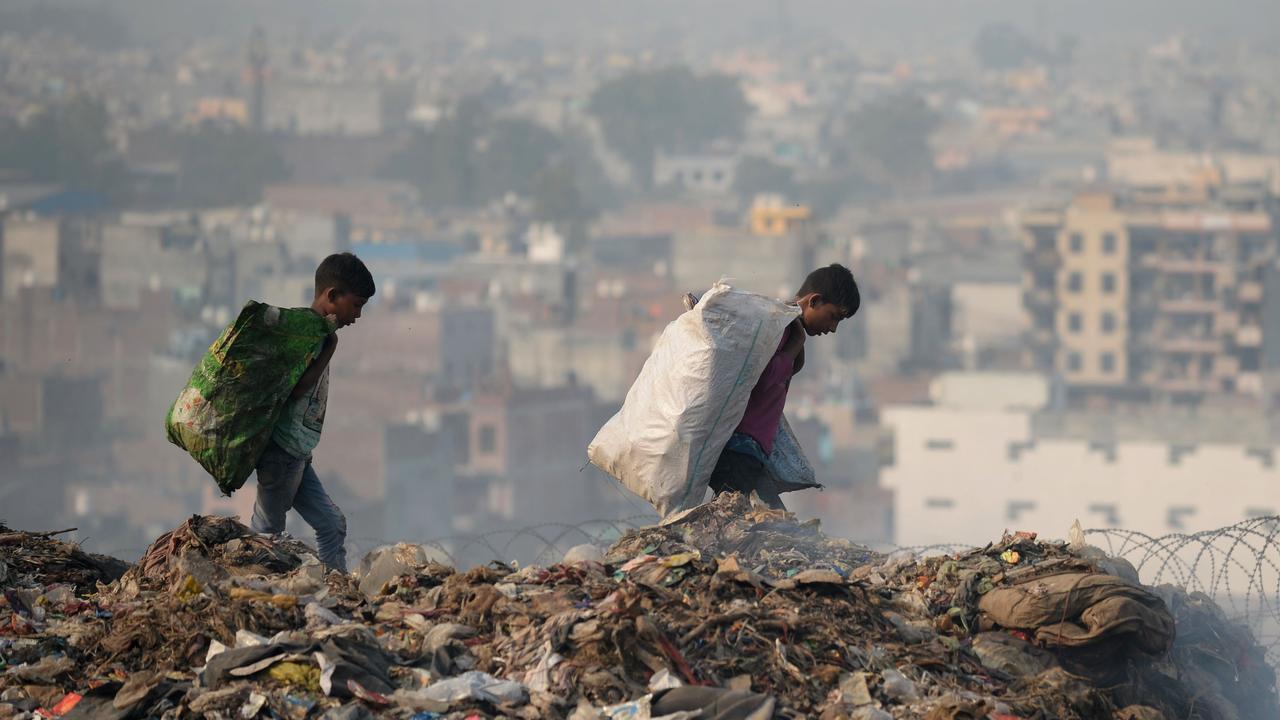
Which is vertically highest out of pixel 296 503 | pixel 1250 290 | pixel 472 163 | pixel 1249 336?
pixel 472 163

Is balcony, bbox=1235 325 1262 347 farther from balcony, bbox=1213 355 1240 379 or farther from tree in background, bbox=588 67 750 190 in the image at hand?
tree in background, bbox=588 67 750 190

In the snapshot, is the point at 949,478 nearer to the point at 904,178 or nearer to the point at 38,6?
the point at 904,178

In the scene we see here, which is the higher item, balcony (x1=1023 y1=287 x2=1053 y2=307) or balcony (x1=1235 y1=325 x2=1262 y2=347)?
balcony (x1=1023 y1=287 x2=1053 y2=307)

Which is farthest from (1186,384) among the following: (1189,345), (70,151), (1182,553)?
(70,151)

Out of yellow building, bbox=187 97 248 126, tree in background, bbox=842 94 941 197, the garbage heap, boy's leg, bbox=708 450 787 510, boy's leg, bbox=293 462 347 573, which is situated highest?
yellow building, bbox=187 97 248 126

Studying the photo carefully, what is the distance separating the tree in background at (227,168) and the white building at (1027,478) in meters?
38.3

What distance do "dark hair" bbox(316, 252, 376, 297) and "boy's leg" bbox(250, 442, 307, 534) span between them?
41cm

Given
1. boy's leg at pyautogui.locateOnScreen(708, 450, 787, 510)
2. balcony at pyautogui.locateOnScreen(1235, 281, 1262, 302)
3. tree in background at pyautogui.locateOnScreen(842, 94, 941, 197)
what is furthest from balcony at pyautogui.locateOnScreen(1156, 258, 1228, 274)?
boy's leg at pyautogui.locateOnScreen(708, 450, 787, 510)

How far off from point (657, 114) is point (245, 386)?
9157 centimetres

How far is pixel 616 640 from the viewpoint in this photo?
13.4 feet

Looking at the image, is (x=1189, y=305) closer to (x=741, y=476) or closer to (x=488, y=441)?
(x=488, y=441)

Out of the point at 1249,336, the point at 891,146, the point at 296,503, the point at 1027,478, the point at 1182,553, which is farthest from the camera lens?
the point at 891,146

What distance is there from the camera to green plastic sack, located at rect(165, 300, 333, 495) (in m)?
5.04

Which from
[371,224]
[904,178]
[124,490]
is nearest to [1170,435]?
[124,490]
